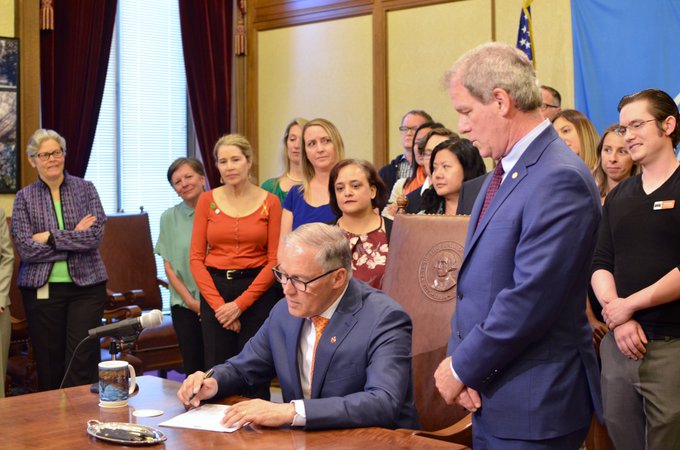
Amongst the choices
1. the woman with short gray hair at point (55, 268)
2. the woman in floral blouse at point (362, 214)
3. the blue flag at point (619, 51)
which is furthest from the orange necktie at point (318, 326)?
the blue flag at point (619, 51)

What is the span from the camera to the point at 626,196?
3.18 m

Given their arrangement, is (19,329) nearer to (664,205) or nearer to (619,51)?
(664,205)

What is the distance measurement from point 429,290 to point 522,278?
0.93 m

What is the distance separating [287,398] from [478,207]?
33.4 inches

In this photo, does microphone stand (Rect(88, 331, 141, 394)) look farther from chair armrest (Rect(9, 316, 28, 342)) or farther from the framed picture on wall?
the framed picture on wall

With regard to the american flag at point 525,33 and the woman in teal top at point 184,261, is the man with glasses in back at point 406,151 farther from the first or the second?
the woman in teal top at point 184,261

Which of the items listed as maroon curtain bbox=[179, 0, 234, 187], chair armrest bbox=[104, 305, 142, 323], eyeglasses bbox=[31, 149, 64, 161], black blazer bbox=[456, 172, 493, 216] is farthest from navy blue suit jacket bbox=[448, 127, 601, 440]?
maroon curtain bbox=[179, 0, 234, 187]

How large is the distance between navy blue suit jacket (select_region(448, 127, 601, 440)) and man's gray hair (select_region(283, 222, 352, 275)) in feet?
1.75

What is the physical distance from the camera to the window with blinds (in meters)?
7.07

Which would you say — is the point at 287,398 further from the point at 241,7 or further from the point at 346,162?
the point at 241,7

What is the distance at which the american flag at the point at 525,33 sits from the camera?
5828mm

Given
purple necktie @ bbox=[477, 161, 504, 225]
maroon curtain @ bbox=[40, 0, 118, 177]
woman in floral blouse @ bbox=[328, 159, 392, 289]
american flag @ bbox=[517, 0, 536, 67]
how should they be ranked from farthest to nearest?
maroon curtain @ bbox=[40, 0, 118, 177] → american flag @ bbox=[517, 0, 536, 67] → woman in floral blouse @ bbox=[328, 159, 392, 289] → purple necktie @ bbox=[477, 161, 504, 225]

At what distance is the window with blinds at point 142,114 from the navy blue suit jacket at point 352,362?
4.64m

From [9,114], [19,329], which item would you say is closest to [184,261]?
[19,329]
